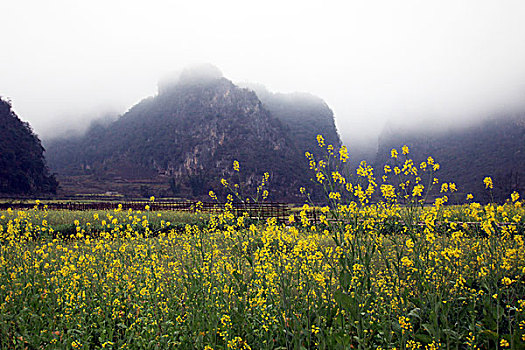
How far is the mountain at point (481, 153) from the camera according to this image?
5708 cm

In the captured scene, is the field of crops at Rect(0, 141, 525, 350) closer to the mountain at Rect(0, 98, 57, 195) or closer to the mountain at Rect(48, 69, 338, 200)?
the mountain at Rect(0, 98, 57, 195)

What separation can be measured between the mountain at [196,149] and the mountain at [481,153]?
172 ft

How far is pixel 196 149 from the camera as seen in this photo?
140 meters

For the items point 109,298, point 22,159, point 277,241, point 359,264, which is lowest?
point 109,298

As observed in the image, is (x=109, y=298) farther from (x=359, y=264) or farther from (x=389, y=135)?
(x=389, y=135)

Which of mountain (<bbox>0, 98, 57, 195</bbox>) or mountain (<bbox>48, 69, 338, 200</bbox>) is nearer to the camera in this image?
mountain (<bbox>0, 98, 57, 195</bbox>)

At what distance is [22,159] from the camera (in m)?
63.6

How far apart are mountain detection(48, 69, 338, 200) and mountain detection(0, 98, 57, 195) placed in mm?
40622

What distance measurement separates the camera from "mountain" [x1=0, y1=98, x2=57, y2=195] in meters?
60.2

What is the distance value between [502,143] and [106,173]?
5486 inches

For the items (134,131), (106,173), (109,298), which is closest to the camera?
(109,298)

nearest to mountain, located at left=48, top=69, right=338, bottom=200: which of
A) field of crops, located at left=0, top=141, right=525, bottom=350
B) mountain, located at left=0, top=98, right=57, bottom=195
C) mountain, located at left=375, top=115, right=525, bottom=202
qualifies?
mountain, located at left=0, top=98, right=57, bottom=195

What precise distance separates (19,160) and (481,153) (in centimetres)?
11226

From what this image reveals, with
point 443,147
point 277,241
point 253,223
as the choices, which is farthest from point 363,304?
point 443,147
